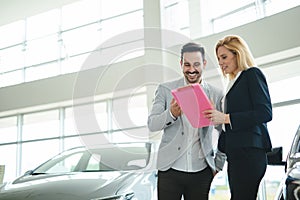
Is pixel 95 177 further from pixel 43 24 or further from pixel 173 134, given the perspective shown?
pixel 43 24

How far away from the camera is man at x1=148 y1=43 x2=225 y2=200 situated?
4.86 feet

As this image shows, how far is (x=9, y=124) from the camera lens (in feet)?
26.8

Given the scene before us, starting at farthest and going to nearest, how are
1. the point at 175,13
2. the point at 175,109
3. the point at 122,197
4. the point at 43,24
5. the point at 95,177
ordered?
1. the point at 43,24
2. the point at 175,13
3. the point at 95,177
4. the point at 122,197
5. the point at 175,109

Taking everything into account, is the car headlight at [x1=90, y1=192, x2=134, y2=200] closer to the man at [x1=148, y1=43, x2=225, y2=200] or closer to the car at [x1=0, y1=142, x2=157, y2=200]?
the car at [x1=0, y1=142, x2=157, y2=200]

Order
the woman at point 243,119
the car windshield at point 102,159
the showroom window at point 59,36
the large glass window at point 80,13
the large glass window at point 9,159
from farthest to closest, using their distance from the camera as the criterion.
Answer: the large glass window at point 9,159 → the large glass window at point 80,13 → the showroom window at point 59,36 → the car windshield at point 102,159 → the woman at point 243,119

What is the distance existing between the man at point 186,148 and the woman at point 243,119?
11 cm

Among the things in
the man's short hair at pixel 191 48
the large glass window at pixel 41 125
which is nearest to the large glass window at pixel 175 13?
the large glass window at pixel 41 125

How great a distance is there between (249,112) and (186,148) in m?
0.32

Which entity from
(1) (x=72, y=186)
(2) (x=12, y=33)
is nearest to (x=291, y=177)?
(1) (x=72, y=186)

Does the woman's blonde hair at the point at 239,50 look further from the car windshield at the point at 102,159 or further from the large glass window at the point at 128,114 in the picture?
the car windshield at the point at 102,159

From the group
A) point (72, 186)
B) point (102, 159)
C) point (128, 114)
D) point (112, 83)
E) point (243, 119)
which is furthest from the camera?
point (112, 83)

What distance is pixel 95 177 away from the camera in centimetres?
233

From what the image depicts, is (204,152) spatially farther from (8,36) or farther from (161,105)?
(8,36)

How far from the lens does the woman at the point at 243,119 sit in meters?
1.32
